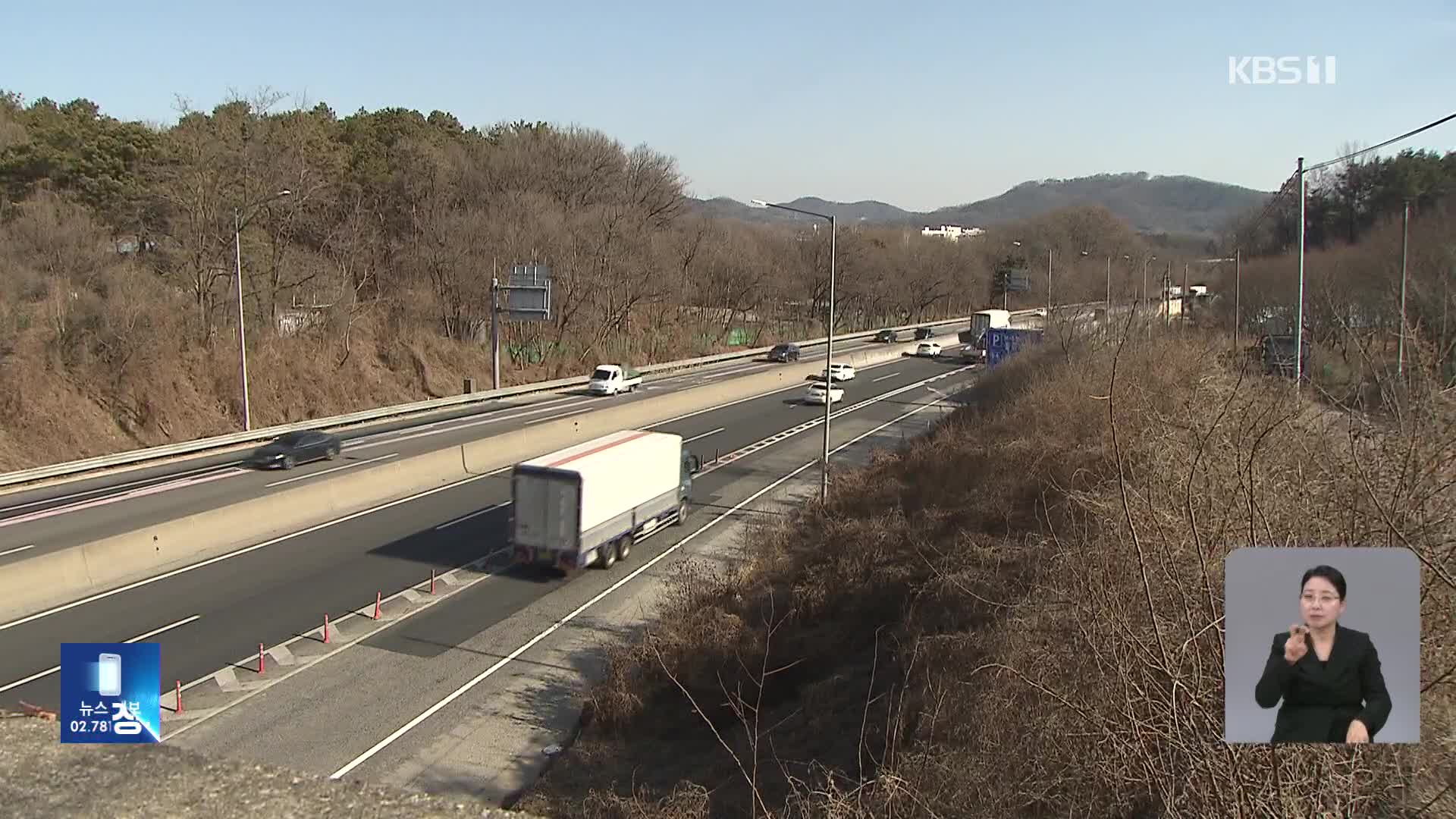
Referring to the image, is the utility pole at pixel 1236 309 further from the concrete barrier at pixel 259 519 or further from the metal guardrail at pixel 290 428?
the metal guardrail at pixel 290 428

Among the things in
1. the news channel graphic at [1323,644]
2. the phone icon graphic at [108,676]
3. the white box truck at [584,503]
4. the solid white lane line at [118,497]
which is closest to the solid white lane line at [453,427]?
the solid white lane line at [118,497]

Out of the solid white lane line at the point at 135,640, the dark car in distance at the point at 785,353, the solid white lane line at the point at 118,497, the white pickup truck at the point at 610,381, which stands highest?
the dark car in distance at the point at 785,353

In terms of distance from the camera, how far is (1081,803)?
21.7 feet

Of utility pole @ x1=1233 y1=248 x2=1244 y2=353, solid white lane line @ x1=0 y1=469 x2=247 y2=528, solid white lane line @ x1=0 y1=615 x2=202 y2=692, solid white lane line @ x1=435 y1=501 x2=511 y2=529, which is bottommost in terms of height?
solid white lane line @ x1=0 y1=615 x2=202 y2=692

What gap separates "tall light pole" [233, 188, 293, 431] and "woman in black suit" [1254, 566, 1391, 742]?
35.8 meters

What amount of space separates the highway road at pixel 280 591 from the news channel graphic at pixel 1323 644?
15.3 m

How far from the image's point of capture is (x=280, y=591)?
1864 cm

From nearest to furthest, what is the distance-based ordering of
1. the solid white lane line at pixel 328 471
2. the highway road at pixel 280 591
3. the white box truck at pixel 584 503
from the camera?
the highway road at pixel 280 591, the white box truck at pixel 584 503, the solid white lane line at pixel 328 471

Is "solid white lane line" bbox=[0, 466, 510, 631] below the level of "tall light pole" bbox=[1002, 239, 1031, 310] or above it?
below

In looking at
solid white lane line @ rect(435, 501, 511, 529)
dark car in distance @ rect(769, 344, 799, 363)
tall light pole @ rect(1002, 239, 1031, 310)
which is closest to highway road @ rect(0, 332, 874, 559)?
solid white lane line @ rect(435, 501, 511, 529)

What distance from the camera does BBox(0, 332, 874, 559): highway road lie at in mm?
22188

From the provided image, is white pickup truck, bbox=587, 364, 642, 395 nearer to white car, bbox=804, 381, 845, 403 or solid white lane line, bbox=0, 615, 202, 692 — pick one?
white car, bbox=804, 381, 845, 403

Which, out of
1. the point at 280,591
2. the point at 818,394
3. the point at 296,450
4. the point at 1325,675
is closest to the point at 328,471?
the point at 296,450

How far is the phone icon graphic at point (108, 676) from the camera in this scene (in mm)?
11156
